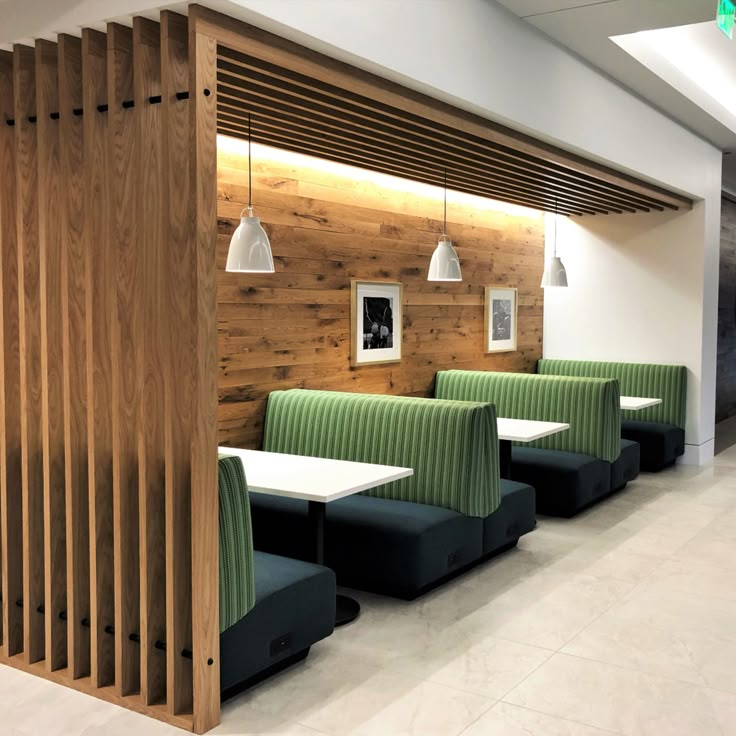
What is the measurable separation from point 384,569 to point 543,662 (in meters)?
1.04

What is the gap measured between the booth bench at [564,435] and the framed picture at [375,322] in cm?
79

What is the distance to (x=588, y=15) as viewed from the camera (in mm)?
4539

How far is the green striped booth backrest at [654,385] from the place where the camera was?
7.97 meters

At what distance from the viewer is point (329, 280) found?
5.86m

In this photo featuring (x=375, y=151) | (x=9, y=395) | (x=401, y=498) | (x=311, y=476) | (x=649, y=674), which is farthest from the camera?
(x=375, y=151)

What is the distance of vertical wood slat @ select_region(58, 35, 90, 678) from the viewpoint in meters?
3.30

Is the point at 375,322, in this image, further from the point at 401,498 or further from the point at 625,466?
the point at 625,466

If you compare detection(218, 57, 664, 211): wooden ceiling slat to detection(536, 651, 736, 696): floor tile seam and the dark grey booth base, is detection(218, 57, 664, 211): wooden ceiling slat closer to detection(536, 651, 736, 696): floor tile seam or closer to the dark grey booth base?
the dark grey booth base

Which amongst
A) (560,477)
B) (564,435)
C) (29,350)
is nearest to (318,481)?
(29,350)

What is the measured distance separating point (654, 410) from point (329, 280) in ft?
12.8

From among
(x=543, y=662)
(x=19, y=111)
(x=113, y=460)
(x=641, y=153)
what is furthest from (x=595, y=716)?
(x=641, y=153)

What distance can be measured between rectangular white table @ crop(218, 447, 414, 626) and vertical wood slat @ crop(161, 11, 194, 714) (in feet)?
2.46

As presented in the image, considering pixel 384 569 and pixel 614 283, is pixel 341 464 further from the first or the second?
pixel 614 283

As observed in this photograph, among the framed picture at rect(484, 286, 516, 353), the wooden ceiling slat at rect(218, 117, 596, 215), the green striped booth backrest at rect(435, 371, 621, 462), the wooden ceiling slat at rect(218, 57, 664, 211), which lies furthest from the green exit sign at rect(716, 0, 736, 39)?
the framed picture at rect(484, 286, 516, 353)
